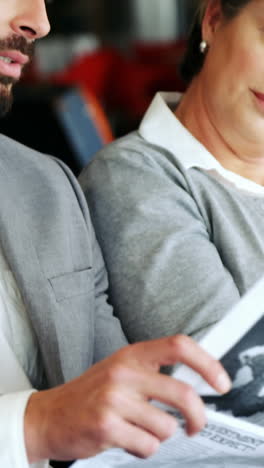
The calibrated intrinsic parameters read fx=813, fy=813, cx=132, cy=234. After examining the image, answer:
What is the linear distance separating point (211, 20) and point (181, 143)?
0.25 meters

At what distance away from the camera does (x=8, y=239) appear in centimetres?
116

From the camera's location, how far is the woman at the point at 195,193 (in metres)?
1.24

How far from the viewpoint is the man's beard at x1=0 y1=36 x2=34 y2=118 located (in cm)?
127

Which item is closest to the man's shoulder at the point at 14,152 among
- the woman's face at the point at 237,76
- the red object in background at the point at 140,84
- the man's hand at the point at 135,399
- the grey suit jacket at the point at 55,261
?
the grey suit jacket at the point at 55,261

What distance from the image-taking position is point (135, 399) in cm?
81

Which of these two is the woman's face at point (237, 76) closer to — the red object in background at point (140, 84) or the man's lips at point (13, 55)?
the man's lips at point (13, 55)

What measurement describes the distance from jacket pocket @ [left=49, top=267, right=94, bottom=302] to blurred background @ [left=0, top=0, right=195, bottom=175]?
1.52 feet

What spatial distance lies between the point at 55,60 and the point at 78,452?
8375 mm

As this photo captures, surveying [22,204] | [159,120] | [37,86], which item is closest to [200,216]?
[159,120]

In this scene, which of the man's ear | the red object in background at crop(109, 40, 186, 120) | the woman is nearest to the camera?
the woman

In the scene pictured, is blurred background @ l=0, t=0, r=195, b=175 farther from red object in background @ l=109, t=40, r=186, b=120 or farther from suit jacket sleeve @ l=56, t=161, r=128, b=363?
suit jacket sleeve @ l=56, t=161, r=128, b=363

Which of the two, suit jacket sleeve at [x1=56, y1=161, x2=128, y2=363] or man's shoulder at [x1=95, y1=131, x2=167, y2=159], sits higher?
man's shoulder at [x1=95, y1=131, x2=167, y2=159]

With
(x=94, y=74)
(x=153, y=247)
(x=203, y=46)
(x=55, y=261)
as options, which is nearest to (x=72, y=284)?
(x=55, y=261)

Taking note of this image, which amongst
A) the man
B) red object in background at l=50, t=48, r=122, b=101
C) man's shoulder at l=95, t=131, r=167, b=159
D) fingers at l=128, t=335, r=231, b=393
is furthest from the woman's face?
red object in background at l=50, t=48, r=122, b=101
